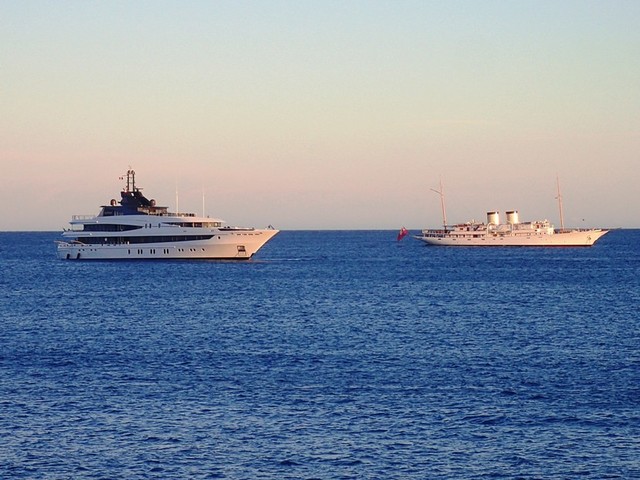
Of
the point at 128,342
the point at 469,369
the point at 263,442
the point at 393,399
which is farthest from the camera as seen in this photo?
the point at 128,342

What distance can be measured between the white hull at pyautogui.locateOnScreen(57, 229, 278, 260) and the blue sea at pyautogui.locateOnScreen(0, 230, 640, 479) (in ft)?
164

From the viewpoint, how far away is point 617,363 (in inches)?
1913

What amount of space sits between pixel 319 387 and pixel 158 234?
329ft

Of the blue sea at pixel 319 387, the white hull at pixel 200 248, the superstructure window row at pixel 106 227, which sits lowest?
the blue sea at pixel 319 387

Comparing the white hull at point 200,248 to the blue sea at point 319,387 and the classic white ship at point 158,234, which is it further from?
the blue sea at point 319,387

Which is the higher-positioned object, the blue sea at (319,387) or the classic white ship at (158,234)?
the classic white ship at (158,234)

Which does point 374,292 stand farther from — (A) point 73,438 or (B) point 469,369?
(A) point 73,438

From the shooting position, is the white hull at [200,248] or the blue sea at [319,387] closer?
the blue sea at [319,387]

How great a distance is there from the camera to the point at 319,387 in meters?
42.3

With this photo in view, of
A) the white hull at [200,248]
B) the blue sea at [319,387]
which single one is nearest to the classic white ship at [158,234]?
the white hull at [200,248]

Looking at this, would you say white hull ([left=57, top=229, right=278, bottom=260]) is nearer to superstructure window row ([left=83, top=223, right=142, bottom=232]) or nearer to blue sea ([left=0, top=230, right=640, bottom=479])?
superstructure window row ([left=83, top=223, right=142, bottom=232])

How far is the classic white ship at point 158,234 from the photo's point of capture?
13850 cm

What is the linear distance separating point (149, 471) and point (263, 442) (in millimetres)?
4556

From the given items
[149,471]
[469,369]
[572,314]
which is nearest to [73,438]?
[149,471]
